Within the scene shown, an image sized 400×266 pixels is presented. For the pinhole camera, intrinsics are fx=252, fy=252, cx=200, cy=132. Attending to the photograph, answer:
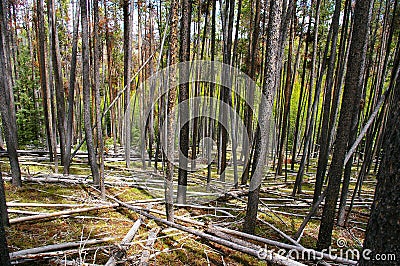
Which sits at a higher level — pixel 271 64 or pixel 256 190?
pixel 271 64

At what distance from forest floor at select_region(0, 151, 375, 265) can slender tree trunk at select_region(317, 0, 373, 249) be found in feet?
2.37

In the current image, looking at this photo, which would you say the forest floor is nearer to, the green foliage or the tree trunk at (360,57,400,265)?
the tree trunk at (360,57,400,265)

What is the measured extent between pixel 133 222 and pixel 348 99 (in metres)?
3.42

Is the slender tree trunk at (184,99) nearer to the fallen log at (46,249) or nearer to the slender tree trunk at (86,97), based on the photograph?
the slender tree trunk at (86,97)

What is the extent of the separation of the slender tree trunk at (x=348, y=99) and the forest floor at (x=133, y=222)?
2.37 ft

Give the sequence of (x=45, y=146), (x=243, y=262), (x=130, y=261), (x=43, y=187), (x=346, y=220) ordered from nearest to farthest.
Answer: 1. (x=130, y=261)
2. (x=243, y=262)
3. (x=346, y=220)
4. (x=43, y=187)
5. (x=45, y=146)

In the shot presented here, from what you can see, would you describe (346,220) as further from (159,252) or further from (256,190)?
(159,252)

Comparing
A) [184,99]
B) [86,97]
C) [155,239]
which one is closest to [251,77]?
[184,99]

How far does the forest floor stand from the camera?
2.93m

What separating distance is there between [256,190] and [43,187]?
Result: 4.42m

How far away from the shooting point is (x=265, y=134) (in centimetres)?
319

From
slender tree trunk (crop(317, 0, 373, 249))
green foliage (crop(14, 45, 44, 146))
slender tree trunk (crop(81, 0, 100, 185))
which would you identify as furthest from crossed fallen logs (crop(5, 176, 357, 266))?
green foliage (crop(14, 45, 44, 146))

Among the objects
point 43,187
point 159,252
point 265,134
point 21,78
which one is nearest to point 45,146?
point 21,78

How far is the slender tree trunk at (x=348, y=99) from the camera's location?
276 cm
